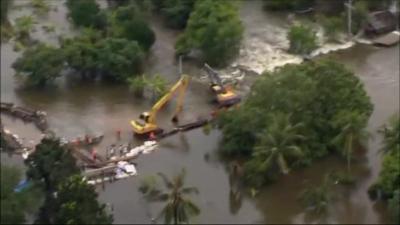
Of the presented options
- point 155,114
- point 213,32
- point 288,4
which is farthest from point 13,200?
point 288,4

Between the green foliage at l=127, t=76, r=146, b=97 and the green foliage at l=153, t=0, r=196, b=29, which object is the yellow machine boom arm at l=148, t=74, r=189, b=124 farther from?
the green foliage at l=153, t=0, r=196, b=29

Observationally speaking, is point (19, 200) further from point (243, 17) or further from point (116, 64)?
point (243, 17)

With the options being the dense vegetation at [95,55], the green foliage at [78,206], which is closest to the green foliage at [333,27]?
the dense vegetation at [95,55]

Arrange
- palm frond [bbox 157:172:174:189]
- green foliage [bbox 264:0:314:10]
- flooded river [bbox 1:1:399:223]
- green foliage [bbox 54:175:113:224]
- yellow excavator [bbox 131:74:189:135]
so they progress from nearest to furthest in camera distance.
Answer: green foliage [bbox 54:175:113:224]
palm frond [bbox 157:172:174:189]
flooded river [bbox 1:1:399:223]
yellow excavator [bbox 131:74:189:135]
green foliage [bbox 264:0:314:10]

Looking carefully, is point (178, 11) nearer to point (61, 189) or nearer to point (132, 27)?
point (132, 27)

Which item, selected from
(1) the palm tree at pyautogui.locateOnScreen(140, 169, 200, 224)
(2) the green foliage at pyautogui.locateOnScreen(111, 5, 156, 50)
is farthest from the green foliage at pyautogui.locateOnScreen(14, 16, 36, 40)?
(1) the palm tree at pyautogui.locateOnScreen(140, 169, 200, 224)

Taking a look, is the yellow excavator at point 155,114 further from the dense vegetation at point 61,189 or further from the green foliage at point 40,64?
the dense vegetation at point 61,189
